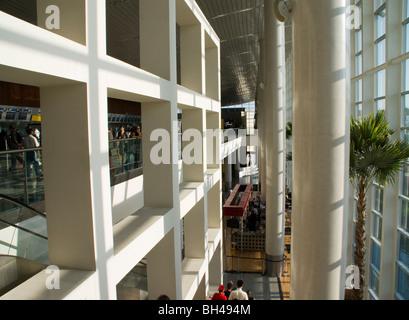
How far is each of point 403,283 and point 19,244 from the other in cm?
913

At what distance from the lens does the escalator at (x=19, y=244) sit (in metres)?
3.75

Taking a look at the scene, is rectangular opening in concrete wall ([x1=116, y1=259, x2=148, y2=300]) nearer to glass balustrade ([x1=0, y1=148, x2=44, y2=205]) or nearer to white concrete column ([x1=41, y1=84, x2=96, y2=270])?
glass balustrade ([x1=0, y1=148, x2=44, y2=205])

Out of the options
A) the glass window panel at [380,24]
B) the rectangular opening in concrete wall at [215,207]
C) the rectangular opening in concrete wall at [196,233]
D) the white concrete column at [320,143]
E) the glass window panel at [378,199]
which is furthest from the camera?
the rectangular opening in concrete wall at [215,207]

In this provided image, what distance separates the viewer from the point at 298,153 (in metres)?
4.36

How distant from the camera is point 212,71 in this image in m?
10.4

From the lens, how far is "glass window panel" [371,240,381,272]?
33.6 feet

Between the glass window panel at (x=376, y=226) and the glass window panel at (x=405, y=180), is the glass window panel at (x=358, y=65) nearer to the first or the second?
the glass window panel at (x=405, y=180)

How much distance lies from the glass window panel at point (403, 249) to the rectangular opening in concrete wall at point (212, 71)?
6452mm

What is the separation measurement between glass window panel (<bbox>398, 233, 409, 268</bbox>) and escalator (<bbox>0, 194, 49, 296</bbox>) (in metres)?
8.46

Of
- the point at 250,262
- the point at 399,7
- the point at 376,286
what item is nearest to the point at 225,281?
the point at 250,262

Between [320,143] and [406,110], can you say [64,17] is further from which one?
[406,110]

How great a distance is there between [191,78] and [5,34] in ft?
19.7

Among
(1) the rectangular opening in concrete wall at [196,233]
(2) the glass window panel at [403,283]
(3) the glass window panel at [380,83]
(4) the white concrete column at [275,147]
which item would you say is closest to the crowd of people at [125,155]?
(1) the rectangular opening in concrete wall at [196,233]

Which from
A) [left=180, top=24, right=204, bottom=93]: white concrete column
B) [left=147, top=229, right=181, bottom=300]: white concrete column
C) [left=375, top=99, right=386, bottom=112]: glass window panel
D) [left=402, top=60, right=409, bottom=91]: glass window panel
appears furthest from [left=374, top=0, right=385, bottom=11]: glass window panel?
[left=147, top=229, right=181, bottom=300]: white concrete column
